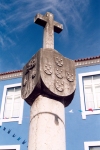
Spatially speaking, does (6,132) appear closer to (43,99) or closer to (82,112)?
(82,112)

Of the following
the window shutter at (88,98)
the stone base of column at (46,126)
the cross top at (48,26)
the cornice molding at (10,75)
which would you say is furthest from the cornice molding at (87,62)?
the stone base of column at (46,126)

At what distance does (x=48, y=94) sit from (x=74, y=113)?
5.43 meters

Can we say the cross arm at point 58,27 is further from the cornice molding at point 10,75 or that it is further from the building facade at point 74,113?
the cornice molding at point 10,75

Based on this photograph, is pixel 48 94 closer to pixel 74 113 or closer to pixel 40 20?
pixel 40 20

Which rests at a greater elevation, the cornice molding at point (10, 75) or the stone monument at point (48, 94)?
the cornice molding at point (10, 75)

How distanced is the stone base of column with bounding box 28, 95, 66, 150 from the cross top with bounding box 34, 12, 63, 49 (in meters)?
0.96

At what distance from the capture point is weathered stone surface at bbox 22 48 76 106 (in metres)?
2.85

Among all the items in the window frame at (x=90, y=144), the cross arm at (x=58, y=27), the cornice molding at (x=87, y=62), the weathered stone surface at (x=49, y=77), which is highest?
the cornice molding at (x=87, y=62)

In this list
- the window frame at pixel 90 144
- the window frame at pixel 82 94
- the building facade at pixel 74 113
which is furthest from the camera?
the window frame at pixel 82 94

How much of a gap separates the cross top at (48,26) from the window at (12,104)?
5.62m

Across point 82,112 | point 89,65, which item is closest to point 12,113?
point 82,112

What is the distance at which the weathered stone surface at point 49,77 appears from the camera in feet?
9.34

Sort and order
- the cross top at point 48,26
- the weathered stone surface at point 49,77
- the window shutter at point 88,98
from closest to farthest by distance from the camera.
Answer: the weathered stone surface at point 49,77 → the cross top at point 48,26 → the window shutter at point 88,98

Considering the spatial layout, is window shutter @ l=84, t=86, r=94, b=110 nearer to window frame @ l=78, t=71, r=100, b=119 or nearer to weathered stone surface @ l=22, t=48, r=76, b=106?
window frame @ l=78, t=71, r=100, b=119
